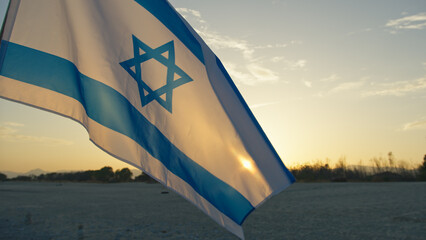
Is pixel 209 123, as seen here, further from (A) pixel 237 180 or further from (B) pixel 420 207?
(B) pixel 420 207

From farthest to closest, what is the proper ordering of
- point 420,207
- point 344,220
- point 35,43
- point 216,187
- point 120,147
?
point 420,207 → point 344,220 → point 216,187 → point 120,147 → point 35,43

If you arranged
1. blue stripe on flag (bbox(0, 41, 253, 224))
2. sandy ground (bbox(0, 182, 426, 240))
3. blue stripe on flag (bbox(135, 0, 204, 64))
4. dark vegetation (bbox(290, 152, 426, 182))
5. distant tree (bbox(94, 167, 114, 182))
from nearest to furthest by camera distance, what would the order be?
1. blue stripe on flag (bbox(0, 41, 253, 224))
2. blue stripe on flag (bbox(135, 0, 204, 64))
3. sandy ground (bbox(0, 182, 426, 240))
4. dark vegetation (bbox(290, 152, 426, 182))
5. distant tree (bbox(94, 167, 114, 182))

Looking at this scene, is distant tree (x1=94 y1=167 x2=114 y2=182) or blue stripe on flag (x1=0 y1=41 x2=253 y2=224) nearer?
blue stripe on flag (x1=0 y1=41 x2=253 y2=224)

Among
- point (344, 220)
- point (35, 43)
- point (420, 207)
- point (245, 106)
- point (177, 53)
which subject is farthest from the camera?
point (420, 207)

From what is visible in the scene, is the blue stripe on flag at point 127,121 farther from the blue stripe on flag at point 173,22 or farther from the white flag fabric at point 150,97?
the blue stripe on flag at point 173,22

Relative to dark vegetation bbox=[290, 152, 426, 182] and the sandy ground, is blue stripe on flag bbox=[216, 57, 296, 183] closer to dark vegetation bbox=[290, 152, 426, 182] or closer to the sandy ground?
the sandy ground

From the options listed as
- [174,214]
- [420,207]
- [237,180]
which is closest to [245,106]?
[237,180]

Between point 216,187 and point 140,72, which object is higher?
point 140,72

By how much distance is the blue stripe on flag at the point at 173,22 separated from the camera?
238cm

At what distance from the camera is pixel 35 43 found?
6.32 ft

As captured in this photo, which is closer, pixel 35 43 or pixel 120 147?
pixel 35 43

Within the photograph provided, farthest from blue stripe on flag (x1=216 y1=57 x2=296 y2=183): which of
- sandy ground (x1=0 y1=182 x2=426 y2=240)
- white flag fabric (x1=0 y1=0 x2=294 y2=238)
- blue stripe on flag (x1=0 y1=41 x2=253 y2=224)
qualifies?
sandy ground (x1=0 y1=182 x2=426 y2=240)

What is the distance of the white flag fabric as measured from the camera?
6.57 ft

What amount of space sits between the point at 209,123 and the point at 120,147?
69cm
